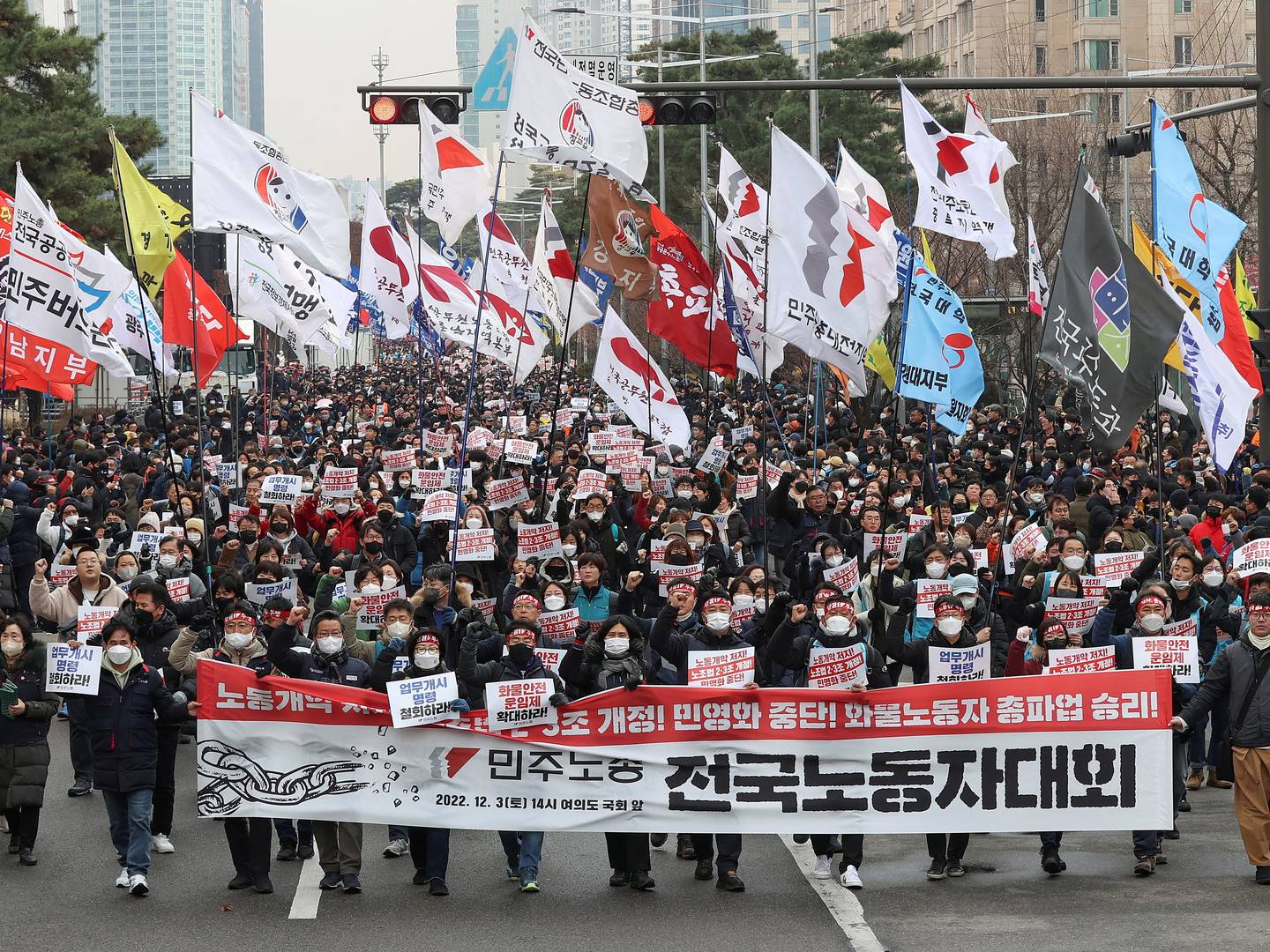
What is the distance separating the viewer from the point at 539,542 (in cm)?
1495

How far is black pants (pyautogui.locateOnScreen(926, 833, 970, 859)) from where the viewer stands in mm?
9984

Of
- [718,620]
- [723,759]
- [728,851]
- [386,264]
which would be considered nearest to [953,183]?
[718,620]

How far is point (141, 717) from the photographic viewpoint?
9.95 meters

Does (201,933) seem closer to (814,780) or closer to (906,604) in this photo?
(814,780)

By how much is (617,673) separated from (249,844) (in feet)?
7.35

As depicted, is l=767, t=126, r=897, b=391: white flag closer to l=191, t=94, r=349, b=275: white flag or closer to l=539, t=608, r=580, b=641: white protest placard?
l=191, t=94, r=349, b=275: white flag

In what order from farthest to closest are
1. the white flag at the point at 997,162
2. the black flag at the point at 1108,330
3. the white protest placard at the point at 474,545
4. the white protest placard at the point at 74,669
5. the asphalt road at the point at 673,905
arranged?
the white flag at the point at 997,162 < the white protest placard at the point at 474,545 < the black flag at the point at 1108,330 < the white protest placard at the point at 74,669 < the asphalt road at the point at 673,905

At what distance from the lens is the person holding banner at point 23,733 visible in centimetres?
1027

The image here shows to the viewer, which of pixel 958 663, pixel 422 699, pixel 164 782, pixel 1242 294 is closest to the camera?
pixel 422 699

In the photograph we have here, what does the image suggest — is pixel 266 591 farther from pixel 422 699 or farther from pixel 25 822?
pixel 422 699

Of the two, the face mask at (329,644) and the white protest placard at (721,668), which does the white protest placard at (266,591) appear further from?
the white protest placard at (721,668)

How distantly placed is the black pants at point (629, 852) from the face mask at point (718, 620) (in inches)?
51.1

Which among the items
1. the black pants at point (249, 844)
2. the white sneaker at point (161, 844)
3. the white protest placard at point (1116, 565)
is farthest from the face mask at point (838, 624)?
the white sneaker at point (161, 844)

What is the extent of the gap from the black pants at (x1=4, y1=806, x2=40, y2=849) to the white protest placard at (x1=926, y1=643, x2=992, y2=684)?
5234 millimetres
